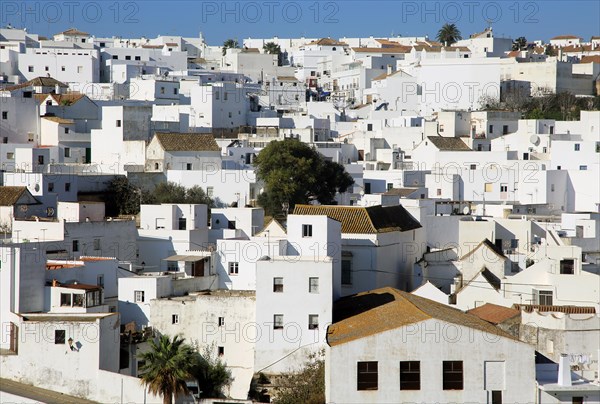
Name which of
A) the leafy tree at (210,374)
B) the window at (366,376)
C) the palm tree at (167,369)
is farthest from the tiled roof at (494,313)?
the palm tree at (167,369)

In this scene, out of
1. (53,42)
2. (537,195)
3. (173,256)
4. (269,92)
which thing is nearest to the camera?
(173,256)

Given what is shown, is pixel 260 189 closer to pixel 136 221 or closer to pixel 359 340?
pixel 136 221

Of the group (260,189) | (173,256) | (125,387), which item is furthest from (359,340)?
(260,189)

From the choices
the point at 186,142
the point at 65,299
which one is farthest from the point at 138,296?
the point at 186,142

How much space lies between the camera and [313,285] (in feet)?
82.1

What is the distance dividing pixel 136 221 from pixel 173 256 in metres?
5.09

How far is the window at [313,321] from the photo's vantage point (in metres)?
24.9

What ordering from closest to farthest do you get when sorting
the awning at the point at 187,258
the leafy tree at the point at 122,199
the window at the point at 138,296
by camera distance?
the window at the point at 138,296 < the awning at the point at 187,258 < the leafy tree at the point at 122,199

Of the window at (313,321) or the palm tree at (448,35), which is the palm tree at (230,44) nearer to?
the palm tree at (448,35)

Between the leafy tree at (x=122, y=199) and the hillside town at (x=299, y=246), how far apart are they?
9 centimetres

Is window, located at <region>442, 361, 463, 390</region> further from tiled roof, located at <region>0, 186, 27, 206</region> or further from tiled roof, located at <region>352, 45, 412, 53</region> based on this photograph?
tiled roof, located at <region>352, 45, 412, 53</region>

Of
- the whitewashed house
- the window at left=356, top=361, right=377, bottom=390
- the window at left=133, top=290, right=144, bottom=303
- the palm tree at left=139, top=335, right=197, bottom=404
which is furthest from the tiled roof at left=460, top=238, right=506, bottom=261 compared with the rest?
the palm tree at left=139, top=335, right=197, bottom=404

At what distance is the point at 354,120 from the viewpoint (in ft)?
204

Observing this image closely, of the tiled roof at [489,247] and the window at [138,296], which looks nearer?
the window at [138,296]
